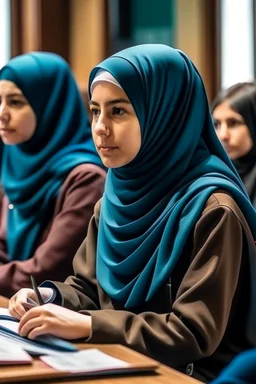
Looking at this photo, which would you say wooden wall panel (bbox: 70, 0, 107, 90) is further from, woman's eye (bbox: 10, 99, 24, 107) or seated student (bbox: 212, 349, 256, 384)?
seated student (bbox: 212, 349, 256, 384)

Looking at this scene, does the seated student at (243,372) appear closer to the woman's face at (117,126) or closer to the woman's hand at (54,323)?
the woman's hand at (54,323)

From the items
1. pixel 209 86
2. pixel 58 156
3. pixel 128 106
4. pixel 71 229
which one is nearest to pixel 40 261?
pixel 71 229

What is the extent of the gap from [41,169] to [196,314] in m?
1.29

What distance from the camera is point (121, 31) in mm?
5629

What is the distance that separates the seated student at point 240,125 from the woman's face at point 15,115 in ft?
3.42

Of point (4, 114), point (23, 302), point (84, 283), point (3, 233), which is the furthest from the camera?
point (3, 233)

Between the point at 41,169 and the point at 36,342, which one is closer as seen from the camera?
the point at 36,342

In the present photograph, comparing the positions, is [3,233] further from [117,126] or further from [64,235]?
[117,126]

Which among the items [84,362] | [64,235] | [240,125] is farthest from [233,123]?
[84,362]

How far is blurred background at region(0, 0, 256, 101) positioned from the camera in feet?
17.5

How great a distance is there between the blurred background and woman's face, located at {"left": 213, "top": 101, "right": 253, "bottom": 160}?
159cm

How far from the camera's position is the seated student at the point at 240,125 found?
12.0ft

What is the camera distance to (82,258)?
85.0 inches

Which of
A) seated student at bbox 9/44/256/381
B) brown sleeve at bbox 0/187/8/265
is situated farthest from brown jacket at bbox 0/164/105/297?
seated student at bbox 9/44/256/381
